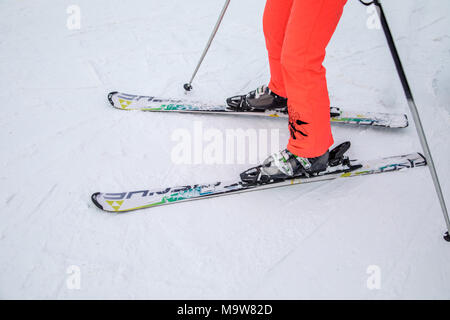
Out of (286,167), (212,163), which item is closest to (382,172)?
(286,167)

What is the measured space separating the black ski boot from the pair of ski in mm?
29

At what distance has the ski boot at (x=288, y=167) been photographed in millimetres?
1556

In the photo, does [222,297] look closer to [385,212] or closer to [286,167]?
[286,167]

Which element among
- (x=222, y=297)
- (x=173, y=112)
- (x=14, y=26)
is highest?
(x=14, y=26)

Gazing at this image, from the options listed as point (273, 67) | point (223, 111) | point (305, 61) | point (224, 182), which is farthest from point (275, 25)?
point (224, 182)

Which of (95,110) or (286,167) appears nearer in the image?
(286,167)

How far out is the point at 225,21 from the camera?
8.87 feet

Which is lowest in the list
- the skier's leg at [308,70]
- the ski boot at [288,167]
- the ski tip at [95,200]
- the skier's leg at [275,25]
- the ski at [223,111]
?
the ski tip at [95,200]

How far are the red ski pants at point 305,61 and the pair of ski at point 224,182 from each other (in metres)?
0.24

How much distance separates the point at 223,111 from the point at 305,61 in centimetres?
80

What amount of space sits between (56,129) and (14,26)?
1158mm

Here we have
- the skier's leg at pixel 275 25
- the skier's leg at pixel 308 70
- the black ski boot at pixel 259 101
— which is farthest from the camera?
the black ski boot at pixel 259 101

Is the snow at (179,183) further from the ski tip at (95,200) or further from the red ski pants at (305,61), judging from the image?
the red ski pants at (305,61)

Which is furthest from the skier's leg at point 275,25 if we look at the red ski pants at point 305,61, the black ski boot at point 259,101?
the black ski boot at point 259,101
